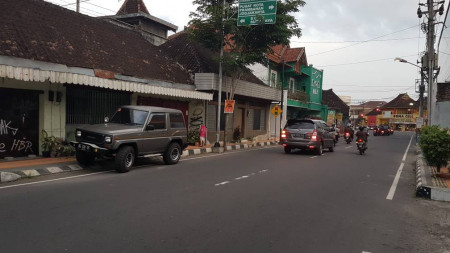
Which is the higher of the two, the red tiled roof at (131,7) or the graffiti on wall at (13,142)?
the red tiled roof at (131,7)

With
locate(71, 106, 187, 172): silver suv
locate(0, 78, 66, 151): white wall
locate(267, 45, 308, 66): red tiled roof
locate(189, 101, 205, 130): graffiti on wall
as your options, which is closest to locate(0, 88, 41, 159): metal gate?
locate(0, 78, 66, 151): white wall

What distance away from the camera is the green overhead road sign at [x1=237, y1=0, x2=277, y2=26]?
1575cm

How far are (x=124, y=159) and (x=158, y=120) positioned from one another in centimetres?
199

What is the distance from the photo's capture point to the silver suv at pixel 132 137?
373 inches

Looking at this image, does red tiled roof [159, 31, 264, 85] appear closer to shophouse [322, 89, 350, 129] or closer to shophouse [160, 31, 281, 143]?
shophouse [160, 31, 281, 143]

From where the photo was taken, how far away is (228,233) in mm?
4859

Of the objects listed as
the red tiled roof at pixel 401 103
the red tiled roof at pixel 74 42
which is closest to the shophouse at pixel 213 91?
the red tiled roof at pixel 74 42

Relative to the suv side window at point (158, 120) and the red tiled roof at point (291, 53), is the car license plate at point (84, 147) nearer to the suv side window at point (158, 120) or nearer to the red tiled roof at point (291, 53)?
the suv side window at point (158, 120)

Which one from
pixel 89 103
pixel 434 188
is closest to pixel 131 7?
pixel 89 103

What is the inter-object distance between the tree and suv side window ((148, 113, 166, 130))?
687 cm

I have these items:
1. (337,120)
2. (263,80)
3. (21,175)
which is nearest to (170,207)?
(21,175)

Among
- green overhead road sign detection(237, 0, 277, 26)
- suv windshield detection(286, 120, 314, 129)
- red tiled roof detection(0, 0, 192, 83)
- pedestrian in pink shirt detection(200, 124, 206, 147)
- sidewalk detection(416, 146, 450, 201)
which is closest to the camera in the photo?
sidewalk detection(416, 146, 450, 201)

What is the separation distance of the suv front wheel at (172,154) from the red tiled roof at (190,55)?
855 cm

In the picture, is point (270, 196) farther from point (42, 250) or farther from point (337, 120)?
point (337, 120)
